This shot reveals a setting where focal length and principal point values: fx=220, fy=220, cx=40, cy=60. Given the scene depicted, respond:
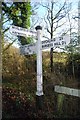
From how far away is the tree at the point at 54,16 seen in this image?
2104 millimetres

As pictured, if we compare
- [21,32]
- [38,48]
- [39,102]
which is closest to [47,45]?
[38,48]

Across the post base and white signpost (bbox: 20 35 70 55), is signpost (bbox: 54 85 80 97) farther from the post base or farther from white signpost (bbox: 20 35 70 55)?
white signpost (bbox: 20 35 70 55)

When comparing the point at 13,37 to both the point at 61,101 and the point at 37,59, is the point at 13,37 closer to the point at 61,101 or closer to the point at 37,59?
the point at 37,59

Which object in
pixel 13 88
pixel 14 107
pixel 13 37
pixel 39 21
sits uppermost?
pixel 39 21

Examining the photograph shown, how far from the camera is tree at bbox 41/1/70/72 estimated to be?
210 centimetres

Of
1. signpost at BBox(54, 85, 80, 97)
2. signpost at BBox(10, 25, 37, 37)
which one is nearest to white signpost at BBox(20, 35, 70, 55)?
signpost at BBox(10, 25, 37, 37)

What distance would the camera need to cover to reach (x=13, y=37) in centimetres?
212

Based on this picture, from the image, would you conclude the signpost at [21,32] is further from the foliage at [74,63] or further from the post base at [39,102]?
the post base at [39,102]

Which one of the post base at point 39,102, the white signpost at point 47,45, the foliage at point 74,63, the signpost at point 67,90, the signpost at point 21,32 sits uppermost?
the signpost at point 21,32

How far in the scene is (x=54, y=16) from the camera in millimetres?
2119

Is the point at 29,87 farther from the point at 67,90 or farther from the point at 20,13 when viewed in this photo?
the point at 20,13

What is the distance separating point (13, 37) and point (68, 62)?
58 centimetres

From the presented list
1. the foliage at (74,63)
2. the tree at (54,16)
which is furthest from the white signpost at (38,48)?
the foliage at (74,63)

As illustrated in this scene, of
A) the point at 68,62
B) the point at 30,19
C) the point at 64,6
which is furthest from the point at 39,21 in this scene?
the point at 68,62
